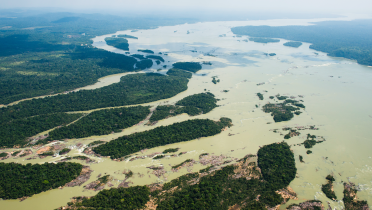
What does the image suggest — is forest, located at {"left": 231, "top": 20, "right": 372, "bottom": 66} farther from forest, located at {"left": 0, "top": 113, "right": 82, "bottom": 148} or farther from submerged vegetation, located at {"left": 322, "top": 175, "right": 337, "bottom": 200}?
forest, located at {"left": 0, "top": 113, "right": 82, "bottom": 148}

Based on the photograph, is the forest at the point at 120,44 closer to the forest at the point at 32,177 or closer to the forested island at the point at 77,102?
the forested island at the point at 77,102

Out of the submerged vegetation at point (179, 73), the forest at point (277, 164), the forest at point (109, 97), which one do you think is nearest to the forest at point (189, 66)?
the submerged vegetation at point (179, 73)

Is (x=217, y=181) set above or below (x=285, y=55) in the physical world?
below

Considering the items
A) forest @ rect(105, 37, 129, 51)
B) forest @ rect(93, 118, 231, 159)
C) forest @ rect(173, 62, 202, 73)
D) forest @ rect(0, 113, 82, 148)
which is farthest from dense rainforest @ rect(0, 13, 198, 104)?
forest @ rect(93, 118, 231, 159)

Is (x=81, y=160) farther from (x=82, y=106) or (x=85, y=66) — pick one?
(x=85, y=66)

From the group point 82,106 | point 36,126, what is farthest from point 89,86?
point 36,126

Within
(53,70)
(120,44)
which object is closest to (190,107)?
(53,70)
